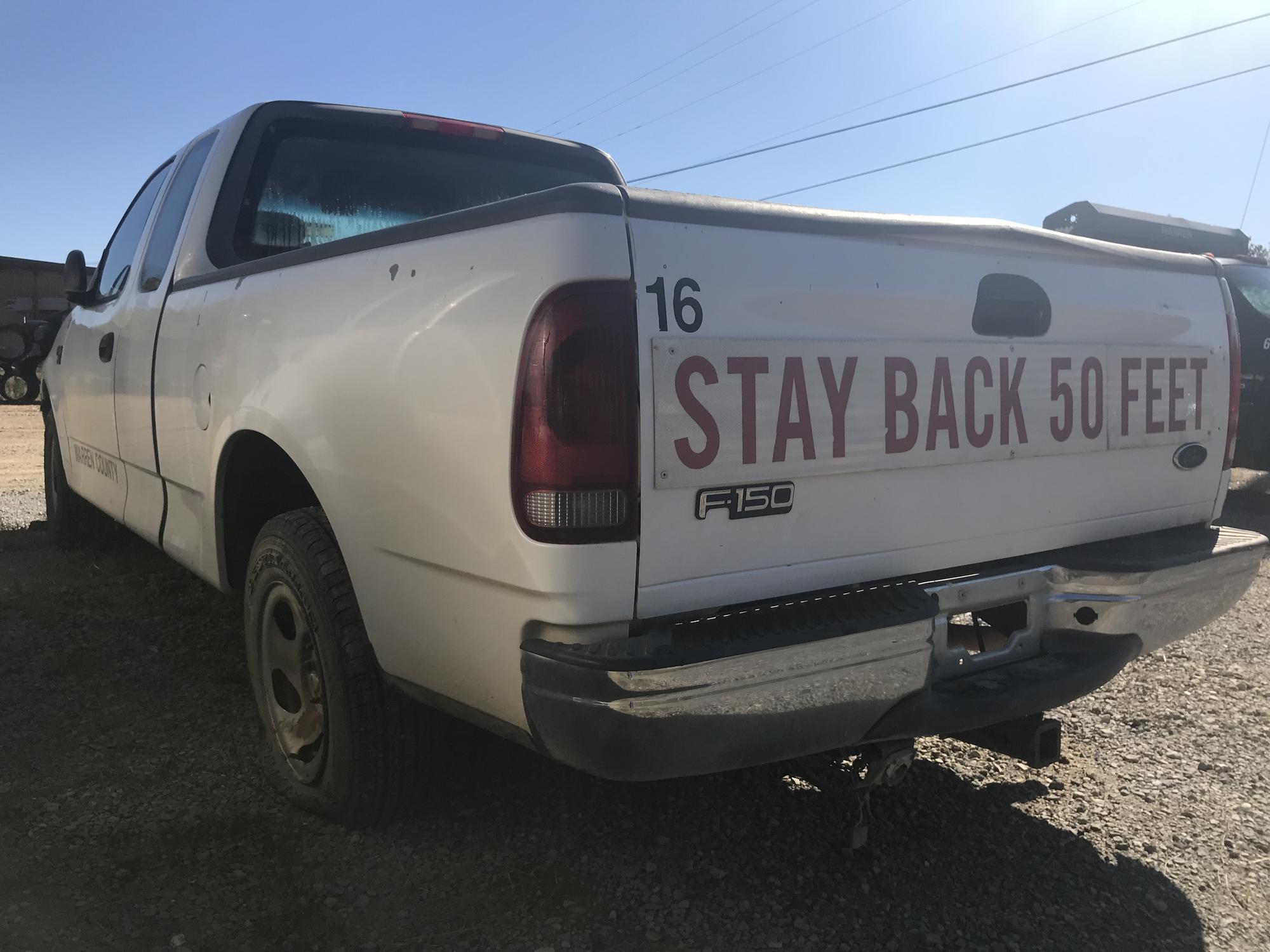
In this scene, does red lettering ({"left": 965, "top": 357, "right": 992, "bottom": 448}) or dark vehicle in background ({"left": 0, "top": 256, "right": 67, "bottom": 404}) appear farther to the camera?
dark vehicle in background ({"left": 0, "top": 256, "right": 67, "bottom": 404})

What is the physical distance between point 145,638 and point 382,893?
92.9 inches

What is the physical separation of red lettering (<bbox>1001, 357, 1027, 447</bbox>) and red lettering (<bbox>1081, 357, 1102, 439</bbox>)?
233mm

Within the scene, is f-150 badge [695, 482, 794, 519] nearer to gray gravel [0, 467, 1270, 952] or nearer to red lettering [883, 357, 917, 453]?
red lettering [883, 357, 917, 453]

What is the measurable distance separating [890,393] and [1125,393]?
869 mm

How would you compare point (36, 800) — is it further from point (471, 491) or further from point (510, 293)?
point (510, 293)

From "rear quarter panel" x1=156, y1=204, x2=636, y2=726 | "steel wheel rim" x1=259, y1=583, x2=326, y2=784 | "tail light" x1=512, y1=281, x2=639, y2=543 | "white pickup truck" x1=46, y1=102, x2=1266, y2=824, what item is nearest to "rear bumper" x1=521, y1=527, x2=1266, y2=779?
"white pickup truck" x1=46, y1=102, x2=1266, y2=824

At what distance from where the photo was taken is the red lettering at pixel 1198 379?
2781 mm

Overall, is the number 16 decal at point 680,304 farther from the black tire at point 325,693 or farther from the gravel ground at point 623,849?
the gravel ground at point 623,849

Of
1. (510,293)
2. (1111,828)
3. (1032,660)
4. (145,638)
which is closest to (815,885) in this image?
(1032,660)

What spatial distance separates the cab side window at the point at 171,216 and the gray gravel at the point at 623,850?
1.54 m

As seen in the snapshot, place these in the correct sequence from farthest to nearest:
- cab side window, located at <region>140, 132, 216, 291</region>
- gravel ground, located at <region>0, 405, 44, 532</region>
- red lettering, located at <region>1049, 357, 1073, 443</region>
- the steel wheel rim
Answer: gravel ground, located at <region>0, 405, 44, 532</region> → cab side window, located at <region>140, 132, 216, 291</region> → the steel wheel rim → red lettering, located at <region>1049, 357, 1073, 443</region>

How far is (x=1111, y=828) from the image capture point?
8.92 ft

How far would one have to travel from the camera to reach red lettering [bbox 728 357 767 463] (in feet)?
6.31

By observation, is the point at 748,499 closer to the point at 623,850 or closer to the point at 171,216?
the point at 623,850
